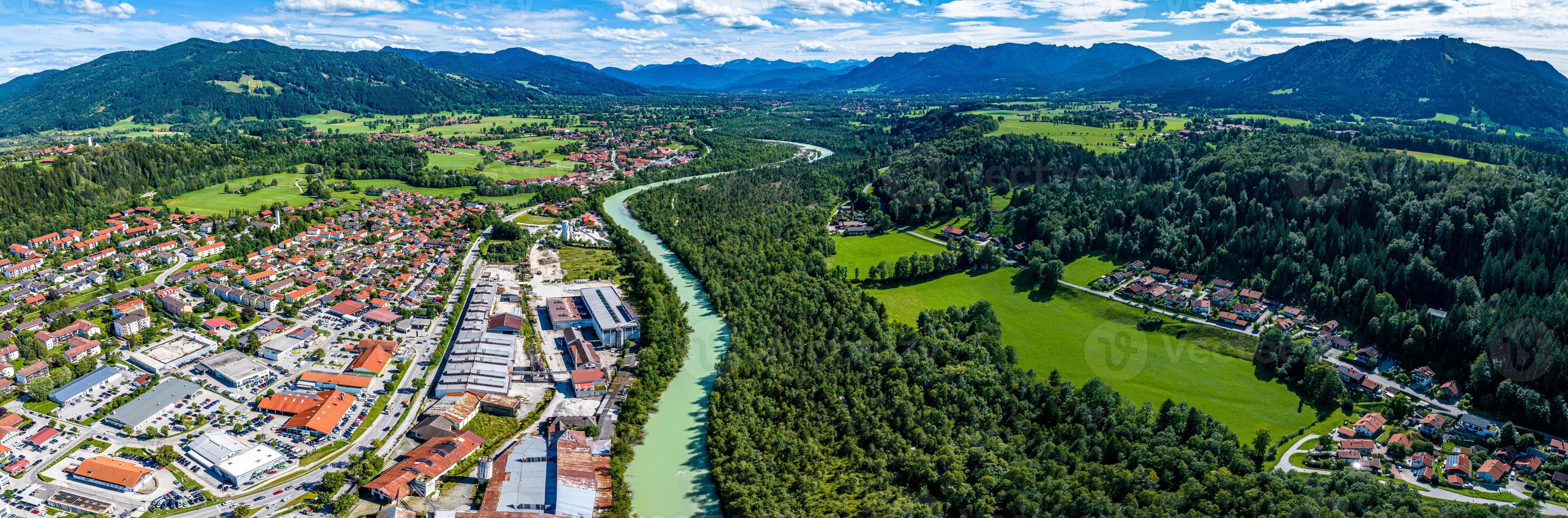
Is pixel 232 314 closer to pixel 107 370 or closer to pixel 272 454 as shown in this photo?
pixel 107 370

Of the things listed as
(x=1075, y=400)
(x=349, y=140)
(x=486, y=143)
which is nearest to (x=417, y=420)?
(x=1075, y=400)

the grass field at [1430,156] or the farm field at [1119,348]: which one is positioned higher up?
the grass field at [1430,156]

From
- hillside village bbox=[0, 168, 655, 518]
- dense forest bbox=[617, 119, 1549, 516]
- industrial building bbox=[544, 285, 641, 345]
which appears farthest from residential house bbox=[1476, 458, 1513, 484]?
industrial building bbox=[544, 285, 641, 345]

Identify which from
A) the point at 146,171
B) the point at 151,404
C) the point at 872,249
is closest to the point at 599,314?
the point at 151,404

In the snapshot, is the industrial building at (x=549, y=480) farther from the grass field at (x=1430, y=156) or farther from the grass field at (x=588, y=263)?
the grass field at (x=1430, y=156)

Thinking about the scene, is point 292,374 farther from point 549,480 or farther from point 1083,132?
point 1083,132

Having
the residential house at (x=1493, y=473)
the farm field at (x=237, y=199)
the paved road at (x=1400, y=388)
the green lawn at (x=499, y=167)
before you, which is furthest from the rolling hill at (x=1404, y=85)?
the farm field at (x=237, y=199)
